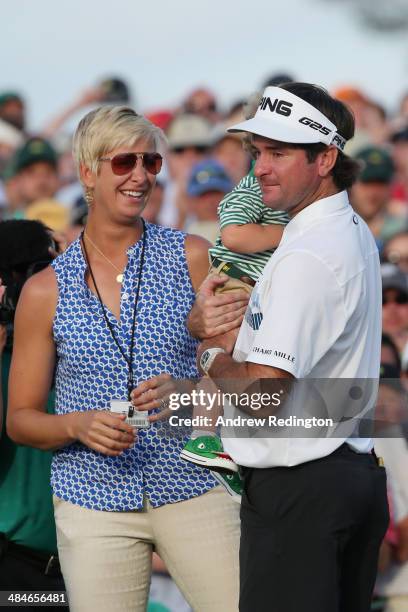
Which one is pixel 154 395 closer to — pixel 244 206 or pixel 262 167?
pixel 244 206

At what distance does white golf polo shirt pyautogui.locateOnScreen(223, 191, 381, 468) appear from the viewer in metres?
3.34

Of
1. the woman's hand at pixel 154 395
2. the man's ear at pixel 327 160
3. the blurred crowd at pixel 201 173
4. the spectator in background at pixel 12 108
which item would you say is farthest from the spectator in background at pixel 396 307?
the spectator in background at pixel 12 108

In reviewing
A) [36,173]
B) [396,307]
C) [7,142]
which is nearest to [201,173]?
[396,307]

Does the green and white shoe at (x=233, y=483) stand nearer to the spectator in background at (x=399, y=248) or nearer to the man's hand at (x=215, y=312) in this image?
the man's hand at (x=215, y=312)

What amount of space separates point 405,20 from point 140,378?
8.01 metres

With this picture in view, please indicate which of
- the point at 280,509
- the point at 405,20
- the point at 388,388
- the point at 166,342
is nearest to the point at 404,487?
the point at 388,388

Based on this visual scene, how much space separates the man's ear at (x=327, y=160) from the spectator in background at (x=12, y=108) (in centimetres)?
815

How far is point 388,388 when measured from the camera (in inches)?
216

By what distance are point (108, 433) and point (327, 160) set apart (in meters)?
1.11

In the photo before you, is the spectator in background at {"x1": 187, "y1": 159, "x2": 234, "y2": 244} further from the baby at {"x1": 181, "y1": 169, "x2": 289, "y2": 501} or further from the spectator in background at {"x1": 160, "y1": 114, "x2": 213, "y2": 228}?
the baby at {"x1": 181, "y1": 169, "x2": 289, "y2": 501}

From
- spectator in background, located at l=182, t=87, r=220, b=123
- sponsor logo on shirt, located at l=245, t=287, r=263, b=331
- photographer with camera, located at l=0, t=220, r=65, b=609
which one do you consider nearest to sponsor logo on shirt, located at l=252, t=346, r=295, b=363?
sponsor logo on shirt, located at l=245, t=287, r=263, b=331

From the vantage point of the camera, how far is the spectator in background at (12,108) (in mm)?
11383

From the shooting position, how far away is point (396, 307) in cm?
774

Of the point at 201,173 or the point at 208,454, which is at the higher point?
the point at 201,173
